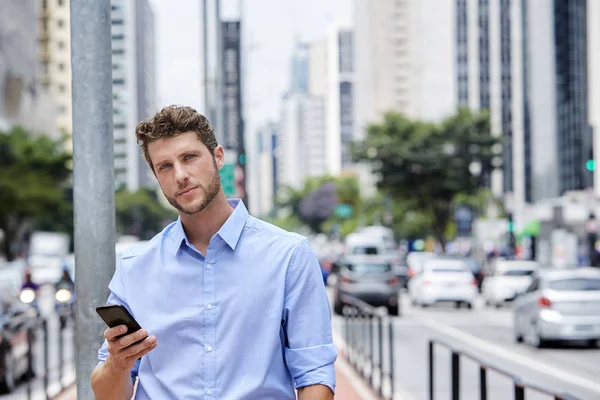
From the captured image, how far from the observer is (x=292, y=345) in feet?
10.3

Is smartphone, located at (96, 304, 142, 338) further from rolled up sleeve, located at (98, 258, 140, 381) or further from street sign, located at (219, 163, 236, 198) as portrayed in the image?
street sign, located at (219, 163, 236, 198)

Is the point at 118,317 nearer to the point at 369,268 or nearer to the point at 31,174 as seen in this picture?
the point at 369,268

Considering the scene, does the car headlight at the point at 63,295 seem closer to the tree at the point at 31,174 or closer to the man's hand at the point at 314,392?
the man's hand at the point at 314,392

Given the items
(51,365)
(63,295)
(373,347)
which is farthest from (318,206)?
(51,365)

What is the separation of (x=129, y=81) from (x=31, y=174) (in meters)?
119

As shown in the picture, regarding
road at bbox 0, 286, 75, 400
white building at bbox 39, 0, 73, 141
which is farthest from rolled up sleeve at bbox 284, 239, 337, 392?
white building at bbox 39, 0, 73, 141

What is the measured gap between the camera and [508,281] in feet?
118

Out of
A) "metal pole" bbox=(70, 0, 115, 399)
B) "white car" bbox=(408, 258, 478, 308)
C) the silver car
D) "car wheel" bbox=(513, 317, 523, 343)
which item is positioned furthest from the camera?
"white car" bbox=(408, 258, 478, 308)

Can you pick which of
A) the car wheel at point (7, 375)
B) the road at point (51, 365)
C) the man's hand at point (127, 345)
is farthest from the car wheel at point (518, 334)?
the man's hand at point (127, 345)

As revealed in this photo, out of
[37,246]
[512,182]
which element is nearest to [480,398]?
[37,246]

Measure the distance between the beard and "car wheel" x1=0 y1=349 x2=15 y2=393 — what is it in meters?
9.64

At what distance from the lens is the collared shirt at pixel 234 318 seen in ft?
10.1

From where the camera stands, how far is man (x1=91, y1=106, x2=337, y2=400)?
309cm

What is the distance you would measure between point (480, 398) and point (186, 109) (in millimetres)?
4129
